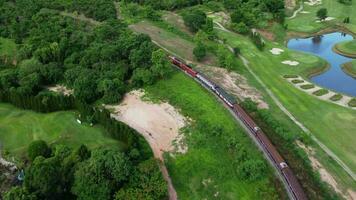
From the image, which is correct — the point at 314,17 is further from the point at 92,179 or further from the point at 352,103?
the point at 92,179

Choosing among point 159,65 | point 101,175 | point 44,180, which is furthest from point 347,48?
point 44,180

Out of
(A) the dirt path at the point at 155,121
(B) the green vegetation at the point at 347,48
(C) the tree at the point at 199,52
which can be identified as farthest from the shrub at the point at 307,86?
(A) the dirt path at the point at 155,121

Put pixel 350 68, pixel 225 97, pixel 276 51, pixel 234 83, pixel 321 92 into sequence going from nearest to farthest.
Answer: pixel 225 97 < pixel 321 92 < pixel 234 83 < pixel 350 68 < pixel 276 51

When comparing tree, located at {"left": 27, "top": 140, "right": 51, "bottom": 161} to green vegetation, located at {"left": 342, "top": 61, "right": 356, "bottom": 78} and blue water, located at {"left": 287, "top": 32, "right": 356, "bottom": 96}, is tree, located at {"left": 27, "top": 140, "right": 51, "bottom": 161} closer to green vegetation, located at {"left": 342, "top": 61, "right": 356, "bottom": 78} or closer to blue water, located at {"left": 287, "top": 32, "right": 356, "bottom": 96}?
blue water, located at {"left": 287, "top": 32, "right": 356, "bottom": 96}

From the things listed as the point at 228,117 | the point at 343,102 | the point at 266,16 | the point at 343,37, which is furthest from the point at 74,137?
the point at 343,37

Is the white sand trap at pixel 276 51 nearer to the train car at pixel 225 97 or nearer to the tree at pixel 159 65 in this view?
the train car at pixel 225 97

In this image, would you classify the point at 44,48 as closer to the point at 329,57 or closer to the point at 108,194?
the point at 108,194

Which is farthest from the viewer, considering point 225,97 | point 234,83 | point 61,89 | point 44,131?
point 234,83

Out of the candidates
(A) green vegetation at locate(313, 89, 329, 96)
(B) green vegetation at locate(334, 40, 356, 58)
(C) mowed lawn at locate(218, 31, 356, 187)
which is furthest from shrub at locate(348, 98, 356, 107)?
(B) green vegetation at locate(334, 40, 356, 58)
